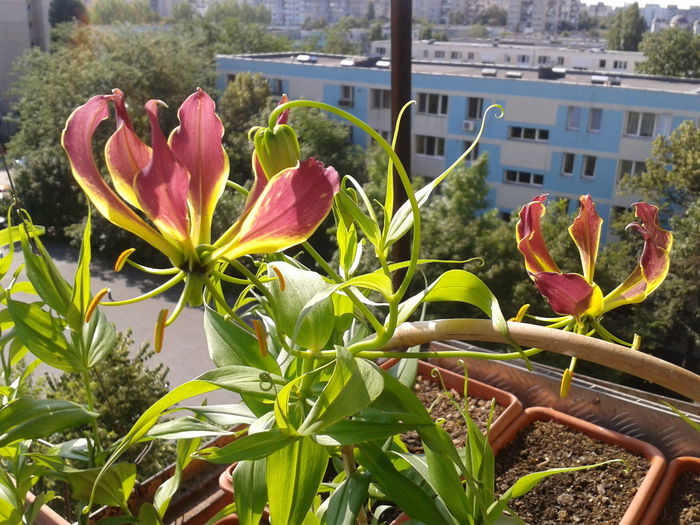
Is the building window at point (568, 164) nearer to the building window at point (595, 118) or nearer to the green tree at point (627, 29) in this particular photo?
the building window at point (595, 118)

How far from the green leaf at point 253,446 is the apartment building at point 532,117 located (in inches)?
363

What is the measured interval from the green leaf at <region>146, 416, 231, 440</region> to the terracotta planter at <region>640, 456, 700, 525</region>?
0.46 m

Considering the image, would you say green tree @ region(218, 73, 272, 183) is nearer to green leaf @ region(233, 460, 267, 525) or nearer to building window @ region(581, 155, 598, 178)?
building window @ region(581, 155, 598, 178)

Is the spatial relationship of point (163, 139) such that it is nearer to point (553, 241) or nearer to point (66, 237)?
point (553, 241)

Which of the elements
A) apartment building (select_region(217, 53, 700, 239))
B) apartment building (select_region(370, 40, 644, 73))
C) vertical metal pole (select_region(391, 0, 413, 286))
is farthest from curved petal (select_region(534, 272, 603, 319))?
apartment building (select_region(370, 40, 644, 73))

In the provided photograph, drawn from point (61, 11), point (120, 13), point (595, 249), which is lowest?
point (595, 249)

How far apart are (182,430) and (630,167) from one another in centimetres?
986

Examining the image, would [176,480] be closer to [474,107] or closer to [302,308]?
[302,308]

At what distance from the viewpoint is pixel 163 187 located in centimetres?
35

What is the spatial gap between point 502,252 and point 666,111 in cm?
418

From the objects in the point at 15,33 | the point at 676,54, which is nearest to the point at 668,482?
the point at 15,33

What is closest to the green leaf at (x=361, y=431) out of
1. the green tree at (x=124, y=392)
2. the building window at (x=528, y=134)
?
the green tree at (x=124, y=392)

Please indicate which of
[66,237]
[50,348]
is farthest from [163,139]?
[66,237]

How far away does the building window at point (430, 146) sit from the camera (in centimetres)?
1091
